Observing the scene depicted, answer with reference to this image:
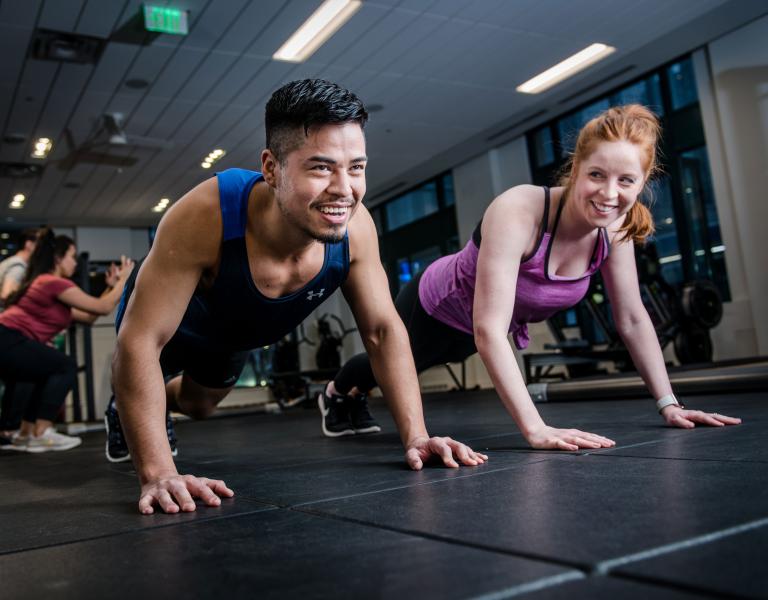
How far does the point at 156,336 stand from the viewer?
4.47ft

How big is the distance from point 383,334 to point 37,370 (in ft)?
8.61

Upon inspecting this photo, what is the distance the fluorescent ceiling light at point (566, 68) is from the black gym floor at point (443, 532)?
206 inches

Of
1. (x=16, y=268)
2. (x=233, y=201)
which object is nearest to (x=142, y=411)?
(x=233, y=201)

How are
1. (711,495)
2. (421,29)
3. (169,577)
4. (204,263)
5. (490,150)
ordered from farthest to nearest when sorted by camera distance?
(490,150)
(421,29)
(204,263)
(711,495)
(169,577)

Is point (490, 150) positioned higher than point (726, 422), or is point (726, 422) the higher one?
point (490, 150)

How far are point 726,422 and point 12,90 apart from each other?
616cm

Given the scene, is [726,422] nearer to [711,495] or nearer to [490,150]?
[711,495]

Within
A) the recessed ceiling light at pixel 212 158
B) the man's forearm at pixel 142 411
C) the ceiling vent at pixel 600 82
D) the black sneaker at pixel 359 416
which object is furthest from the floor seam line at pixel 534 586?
the recessed ceiling light at pixel 212 158

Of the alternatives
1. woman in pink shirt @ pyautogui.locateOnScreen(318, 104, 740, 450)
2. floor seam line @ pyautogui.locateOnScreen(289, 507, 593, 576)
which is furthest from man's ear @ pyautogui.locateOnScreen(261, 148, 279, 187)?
floor seam line @ pyautogui.locateOnScreen(289, 507, 593, 576)

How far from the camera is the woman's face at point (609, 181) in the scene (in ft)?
5.38

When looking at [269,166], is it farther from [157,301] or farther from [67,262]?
[67,262]

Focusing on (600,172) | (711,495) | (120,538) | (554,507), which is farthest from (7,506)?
(600,172)

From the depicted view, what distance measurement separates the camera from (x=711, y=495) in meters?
0.92

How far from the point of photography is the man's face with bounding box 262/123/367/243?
133 cm
